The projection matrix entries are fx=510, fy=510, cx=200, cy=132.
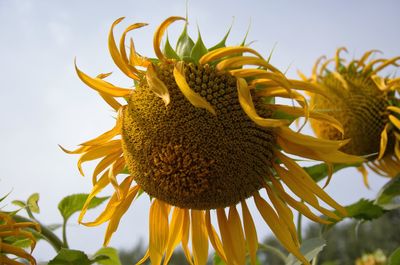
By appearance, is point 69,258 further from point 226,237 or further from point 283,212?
point 283,212

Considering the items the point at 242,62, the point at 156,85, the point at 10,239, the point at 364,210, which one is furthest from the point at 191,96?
the point at 364,210

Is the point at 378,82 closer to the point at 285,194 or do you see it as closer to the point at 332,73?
the point at 332,73

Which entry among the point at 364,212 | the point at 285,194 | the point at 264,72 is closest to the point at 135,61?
the point at 264,72

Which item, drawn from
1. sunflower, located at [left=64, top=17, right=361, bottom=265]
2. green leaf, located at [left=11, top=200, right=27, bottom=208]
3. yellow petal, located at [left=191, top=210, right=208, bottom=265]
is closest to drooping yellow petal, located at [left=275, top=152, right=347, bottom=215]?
sunflower, located at [left=64, top=17, right=361, bottom=265]

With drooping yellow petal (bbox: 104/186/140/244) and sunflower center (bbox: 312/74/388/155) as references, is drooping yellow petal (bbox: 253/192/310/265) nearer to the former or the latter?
drooping yellow petal (bbox: 104/186/140/244)

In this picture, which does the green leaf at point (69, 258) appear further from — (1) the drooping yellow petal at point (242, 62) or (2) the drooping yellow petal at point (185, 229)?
(1) the drooping yellow petal at point (242, 62)
